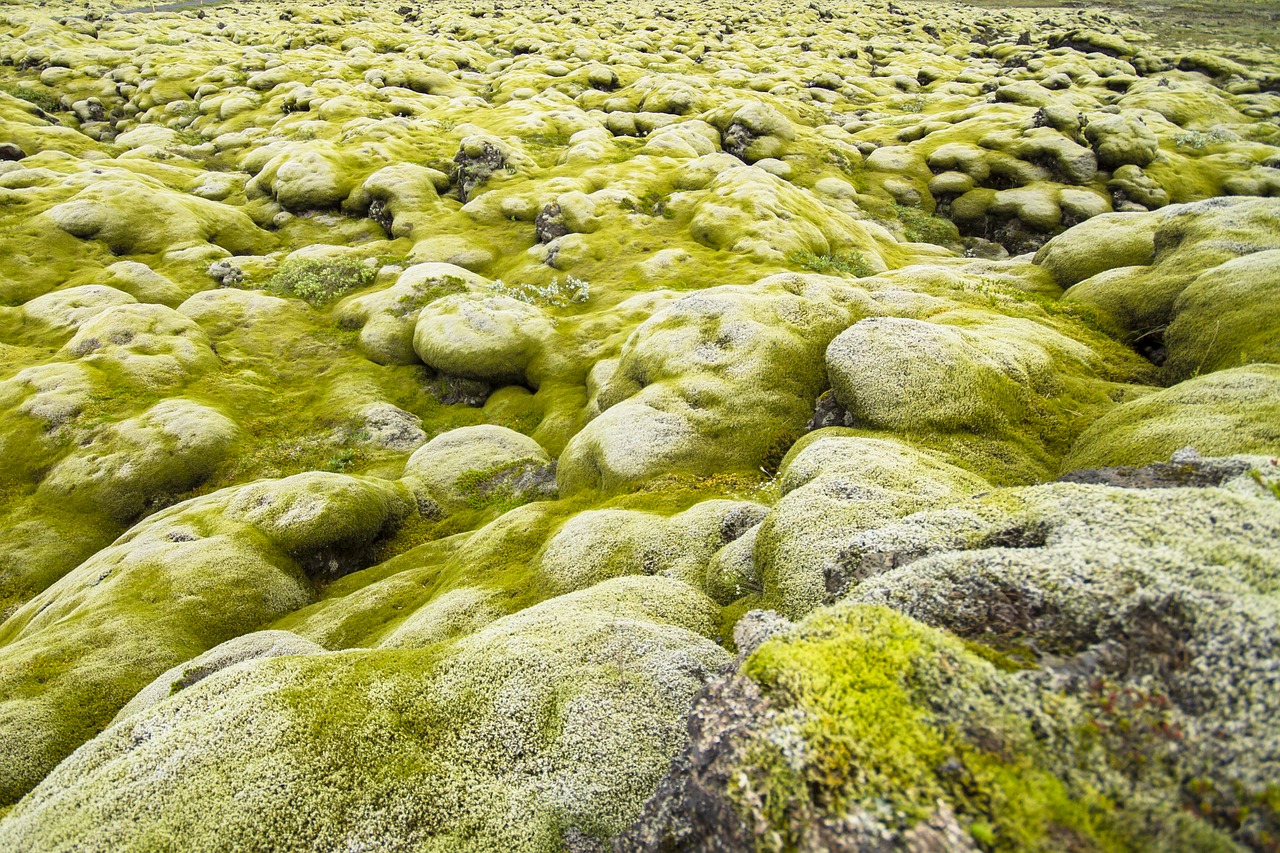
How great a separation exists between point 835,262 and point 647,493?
94.9 ft

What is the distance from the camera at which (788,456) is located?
64.0ft

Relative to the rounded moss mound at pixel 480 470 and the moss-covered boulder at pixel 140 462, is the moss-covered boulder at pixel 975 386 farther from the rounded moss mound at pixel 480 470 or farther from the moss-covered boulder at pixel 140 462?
the moss-covered boulder at pixel 140 462

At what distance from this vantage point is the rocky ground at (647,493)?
19.0 ft

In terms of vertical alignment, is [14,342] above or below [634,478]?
below

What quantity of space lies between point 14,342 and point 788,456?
158 ft

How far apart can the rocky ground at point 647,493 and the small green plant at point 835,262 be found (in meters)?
0.44

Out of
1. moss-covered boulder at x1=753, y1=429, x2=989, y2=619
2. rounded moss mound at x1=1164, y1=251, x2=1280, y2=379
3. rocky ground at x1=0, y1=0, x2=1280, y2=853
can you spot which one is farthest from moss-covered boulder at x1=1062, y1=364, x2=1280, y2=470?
moss-covered boulder at x1=753, y1=429, x2=989, y2=619

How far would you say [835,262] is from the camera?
41.3 meters

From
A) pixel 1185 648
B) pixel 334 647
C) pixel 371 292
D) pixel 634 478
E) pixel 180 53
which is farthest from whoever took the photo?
pixel 180 53

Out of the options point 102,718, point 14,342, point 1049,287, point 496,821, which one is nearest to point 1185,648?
point 496,821

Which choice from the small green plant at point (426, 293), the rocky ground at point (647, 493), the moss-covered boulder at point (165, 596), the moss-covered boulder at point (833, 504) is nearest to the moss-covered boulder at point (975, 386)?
the rocky ground at point (647, 493)

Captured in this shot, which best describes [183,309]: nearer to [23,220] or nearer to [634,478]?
[23,220]

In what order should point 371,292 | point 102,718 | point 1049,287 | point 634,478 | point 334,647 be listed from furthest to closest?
1. point 371,292
2. point 1049,287
3. point 634,478
4. point 334,647
5. point 102,718

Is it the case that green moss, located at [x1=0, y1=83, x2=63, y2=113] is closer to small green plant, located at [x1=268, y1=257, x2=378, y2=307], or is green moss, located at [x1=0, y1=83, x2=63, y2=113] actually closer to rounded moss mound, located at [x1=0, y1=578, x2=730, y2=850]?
small green plant, located at [x1=268, y1=257, x2=378, y2=307]
